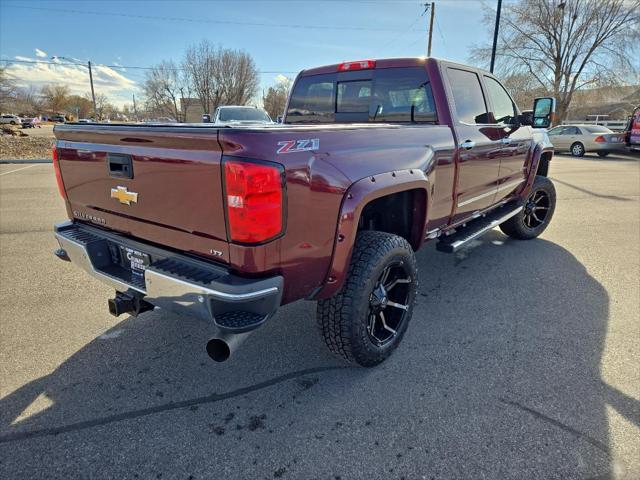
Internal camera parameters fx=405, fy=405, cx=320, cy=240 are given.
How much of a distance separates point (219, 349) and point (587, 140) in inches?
859

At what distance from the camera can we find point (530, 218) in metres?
5.73

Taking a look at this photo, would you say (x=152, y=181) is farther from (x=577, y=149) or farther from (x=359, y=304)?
(x=577, y=149)

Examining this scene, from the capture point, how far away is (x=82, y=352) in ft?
9.41

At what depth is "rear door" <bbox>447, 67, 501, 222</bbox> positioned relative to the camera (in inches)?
135

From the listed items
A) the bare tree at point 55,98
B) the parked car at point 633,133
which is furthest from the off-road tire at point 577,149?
the bare tree at point 55,98

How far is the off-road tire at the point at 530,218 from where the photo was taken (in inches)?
214

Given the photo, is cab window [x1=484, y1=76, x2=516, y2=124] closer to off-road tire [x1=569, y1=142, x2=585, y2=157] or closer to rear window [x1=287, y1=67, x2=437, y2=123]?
rear window [x1=287, y1=67, x2=437, y2=123]

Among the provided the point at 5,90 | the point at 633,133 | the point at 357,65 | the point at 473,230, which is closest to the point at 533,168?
the point at 473,230

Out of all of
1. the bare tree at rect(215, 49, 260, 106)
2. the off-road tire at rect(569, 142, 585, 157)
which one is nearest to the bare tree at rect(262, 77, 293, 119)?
the bare tree at rect(215, 49, 260, 106)

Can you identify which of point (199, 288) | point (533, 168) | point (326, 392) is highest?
point (533, 168)

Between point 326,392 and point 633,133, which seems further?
point 633,133

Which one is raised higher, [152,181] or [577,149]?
[152,181]

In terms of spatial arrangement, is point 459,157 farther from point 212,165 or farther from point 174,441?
point 174,441

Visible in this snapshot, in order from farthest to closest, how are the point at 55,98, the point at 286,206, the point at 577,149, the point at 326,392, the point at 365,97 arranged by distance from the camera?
the point at 55,98
the point at 577,149
the point at 365,97
the point at 326,392
the point at 286,206
